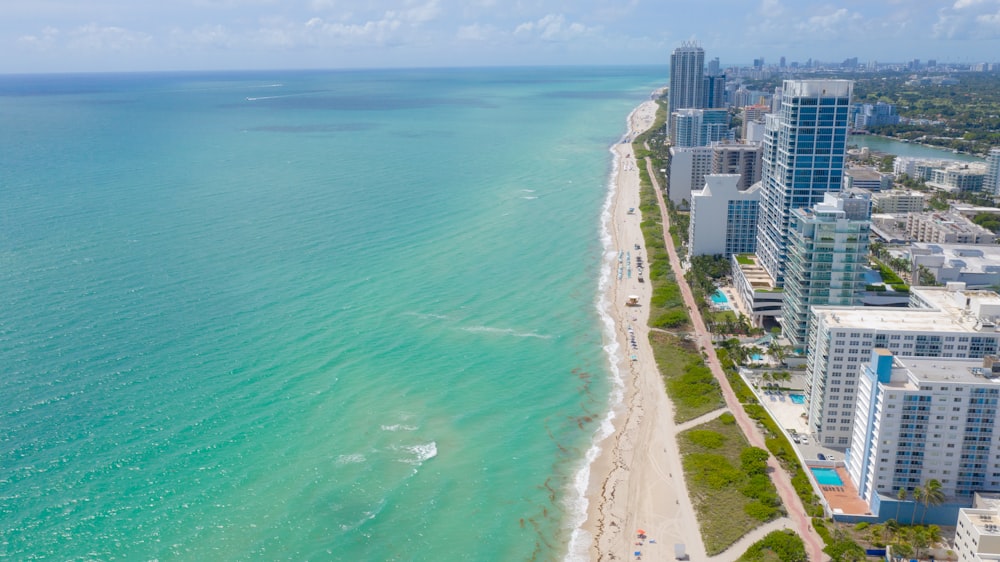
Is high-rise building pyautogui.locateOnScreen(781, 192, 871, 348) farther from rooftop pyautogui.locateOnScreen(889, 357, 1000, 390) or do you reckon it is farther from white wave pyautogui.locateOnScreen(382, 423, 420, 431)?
white wave pyautogui.locateOnScreen(382, 423, 420, 431)

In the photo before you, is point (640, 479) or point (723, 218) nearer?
point (640, 479)

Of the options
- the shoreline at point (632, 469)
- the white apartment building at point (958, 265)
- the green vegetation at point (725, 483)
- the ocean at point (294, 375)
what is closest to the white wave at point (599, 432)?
the shoreline at point (632, 469)

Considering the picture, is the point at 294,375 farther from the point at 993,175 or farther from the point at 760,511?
the point at 993,175

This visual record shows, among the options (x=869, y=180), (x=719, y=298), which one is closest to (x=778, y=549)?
(x=719, y=298)

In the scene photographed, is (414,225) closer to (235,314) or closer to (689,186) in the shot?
(235,314)

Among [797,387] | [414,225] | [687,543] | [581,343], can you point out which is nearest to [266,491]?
[687,543]

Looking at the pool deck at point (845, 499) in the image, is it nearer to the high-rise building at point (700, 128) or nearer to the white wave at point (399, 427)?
the white wave at point (399, 427)

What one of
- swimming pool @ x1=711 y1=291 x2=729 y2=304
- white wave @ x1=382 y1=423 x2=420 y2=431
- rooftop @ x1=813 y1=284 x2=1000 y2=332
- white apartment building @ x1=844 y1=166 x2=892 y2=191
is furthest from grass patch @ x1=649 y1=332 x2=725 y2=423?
white apartment building @ x1=844 y1=166 x2=892 y2=191
